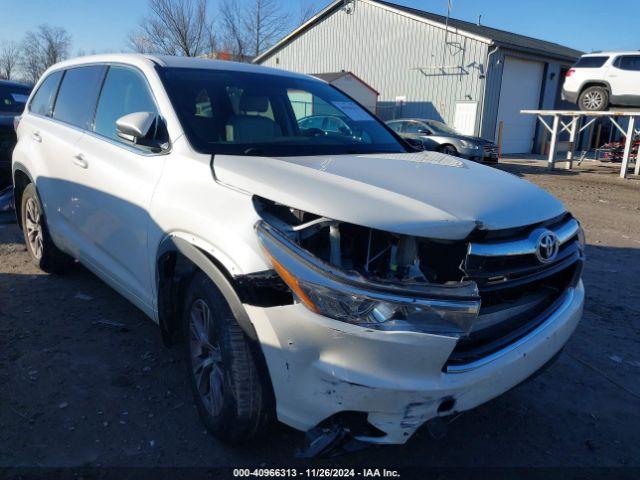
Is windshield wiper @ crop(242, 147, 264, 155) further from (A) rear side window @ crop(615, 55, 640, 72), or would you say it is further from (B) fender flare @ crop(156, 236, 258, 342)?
(A) rear side window @ crop(615, 55, 640, 72)

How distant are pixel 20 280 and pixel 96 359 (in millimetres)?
1875

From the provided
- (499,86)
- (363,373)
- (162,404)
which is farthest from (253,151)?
(499,86)

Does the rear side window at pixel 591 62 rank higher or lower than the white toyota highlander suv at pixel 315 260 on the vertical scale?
higher

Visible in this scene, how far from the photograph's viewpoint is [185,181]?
2553 mm

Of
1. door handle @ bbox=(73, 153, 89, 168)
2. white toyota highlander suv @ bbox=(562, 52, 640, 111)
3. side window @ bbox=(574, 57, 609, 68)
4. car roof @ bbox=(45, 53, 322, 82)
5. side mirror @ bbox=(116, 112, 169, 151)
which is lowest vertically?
door handle @ bbox=(73, 153, 89, 168)

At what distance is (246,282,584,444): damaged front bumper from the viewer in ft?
6.19

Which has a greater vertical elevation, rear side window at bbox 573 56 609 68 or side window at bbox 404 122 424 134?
rear side window at bbox 573 56 609 68

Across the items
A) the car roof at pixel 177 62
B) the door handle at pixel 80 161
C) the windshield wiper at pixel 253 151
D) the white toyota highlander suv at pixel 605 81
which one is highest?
the white toyota highlander suv at pixel 605 81

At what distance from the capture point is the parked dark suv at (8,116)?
695 centimetres

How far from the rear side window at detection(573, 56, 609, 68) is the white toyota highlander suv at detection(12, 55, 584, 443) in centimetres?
1646

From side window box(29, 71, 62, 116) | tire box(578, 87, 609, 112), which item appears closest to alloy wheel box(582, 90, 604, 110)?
tire box(578, 87, 609, 112)

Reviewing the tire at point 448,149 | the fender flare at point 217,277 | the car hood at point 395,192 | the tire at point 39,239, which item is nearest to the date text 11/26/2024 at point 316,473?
the fender flare at point 217,277

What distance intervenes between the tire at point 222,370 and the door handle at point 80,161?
1.49 meters

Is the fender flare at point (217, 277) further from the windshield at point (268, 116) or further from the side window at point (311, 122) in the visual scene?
the side window at point (311, 122)
